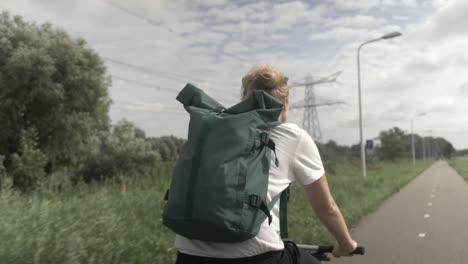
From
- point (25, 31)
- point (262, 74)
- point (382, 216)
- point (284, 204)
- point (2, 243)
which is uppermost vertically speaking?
point (25, 31)

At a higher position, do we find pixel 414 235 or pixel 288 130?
pixel 288 130

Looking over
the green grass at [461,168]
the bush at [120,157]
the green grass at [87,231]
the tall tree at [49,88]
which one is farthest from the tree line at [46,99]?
the green grass at [461,168]

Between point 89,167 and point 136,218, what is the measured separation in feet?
82.3

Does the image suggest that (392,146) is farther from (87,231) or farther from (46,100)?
(87,231)

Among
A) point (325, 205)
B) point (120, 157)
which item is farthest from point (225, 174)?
point (120, 157)

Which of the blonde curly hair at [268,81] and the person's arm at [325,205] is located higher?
the blonde curly hair at [268,81]

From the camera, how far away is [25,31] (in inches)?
908

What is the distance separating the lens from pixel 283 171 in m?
1.91

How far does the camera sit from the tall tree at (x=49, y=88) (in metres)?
22.2

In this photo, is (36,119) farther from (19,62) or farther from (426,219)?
(426,219)

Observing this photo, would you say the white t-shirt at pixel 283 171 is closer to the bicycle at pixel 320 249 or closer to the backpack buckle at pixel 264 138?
the backpack buckle at pixel 264 138

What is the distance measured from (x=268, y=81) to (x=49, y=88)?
74.3 ft

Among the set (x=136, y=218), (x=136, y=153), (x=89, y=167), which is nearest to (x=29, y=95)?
(x=89, y=167)

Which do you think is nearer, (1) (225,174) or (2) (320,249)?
(1) (225,174)
